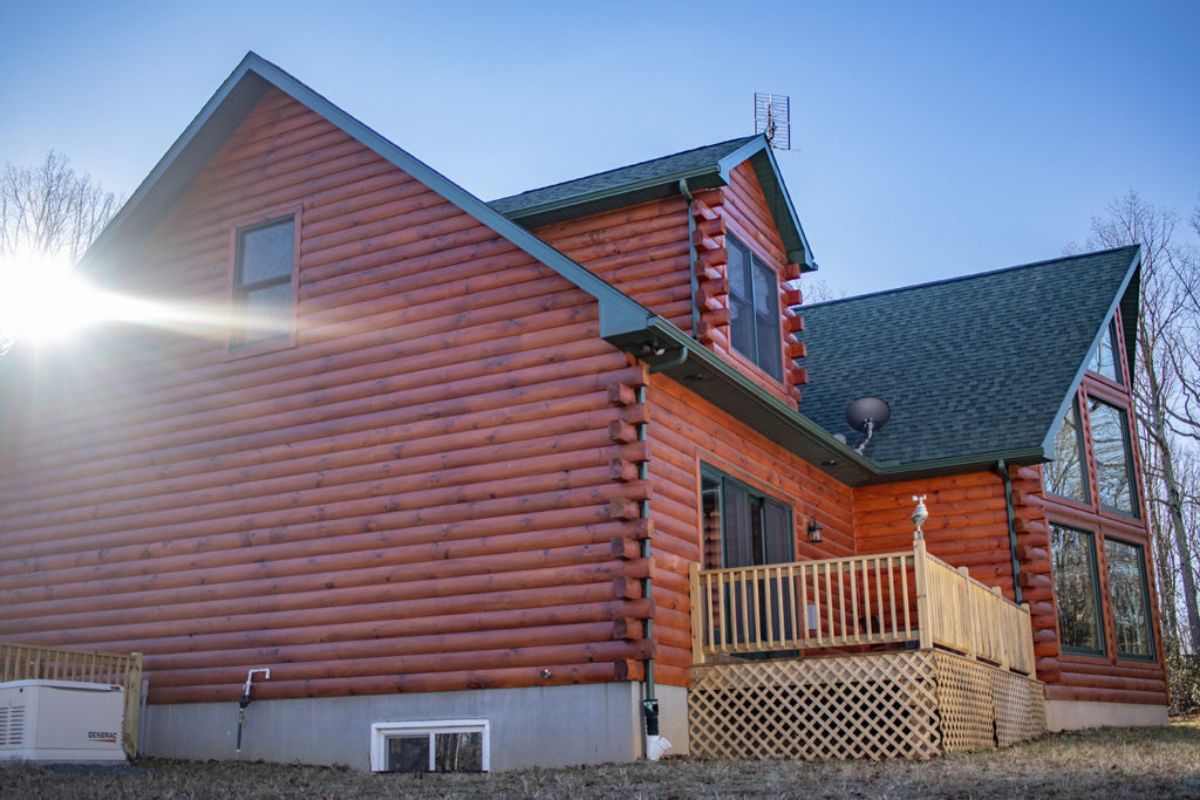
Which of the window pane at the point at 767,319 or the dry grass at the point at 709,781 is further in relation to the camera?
the window pane at the point at 767,319

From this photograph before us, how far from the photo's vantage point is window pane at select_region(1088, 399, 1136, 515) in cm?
1945

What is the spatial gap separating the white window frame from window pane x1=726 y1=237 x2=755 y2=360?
19.2 ft

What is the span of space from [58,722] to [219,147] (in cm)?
736

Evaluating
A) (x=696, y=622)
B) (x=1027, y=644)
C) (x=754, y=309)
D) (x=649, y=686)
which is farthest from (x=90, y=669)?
(x=1027, y=644)

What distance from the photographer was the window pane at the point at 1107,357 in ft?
64.9

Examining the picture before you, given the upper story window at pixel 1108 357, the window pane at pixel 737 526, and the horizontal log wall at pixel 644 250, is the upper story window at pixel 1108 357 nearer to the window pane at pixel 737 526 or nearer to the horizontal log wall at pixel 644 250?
the window pane at pixel 737 526

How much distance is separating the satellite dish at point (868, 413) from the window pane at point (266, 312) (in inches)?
322

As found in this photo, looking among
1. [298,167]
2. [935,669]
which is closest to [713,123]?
[298,167]

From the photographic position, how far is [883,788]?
8.98 meters

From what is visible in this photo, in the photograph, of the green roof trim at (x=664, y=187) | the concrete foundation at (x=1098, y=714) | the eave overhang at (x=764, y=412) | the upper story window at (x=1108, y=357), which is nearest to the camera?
the eave overhang at (x=764, y=412)

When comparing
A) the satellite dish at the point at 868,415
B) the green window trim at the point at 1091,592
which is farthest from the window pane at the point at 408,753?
the green window trim at the point at 1091,592

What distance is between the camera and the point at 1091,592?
17828mm

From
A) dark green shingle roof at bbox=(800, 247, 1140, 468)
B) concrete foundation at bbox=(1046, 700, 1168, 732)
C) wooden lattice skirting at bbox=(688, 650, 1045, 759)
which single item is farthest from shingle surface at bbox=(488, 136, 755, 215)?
concrete foundation at bbox=(1046, 700, 1168, 732)

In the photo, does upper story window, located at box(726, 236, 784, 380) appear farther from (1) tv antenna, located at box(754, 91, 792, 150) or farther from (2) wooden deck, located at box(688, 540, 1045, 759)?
(1) tv antenna, located at box(754, 91, 792, 150)
